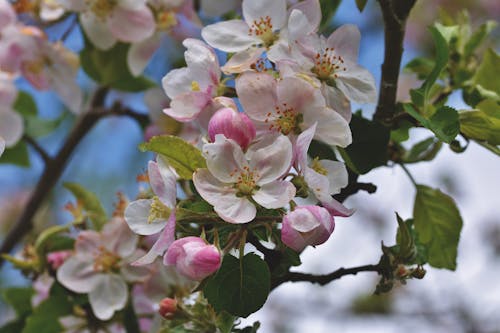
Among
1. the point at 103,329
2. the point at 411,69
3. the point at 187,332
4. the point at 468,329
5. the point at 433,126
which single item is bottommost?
the point at 468,329

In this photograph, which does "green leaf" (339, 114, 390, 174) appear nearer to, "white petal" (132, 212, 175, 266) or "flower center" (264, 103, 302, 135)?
"flower center" (264, 103, 302, 135)

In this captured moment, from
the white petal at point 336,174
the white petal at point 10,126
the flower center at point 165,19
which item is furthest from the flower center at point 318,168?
the white petal at point 10,126

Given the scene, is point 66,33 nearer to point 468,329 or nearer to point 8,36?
point 8,36

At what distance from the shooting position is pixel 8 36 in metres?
1.17

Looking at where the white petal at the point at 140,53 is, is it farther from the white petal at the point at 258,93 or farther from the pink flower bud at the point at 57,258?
the white petal at the point at 258,93

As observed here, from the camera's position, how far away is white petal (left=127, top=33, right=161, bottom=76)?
118cm

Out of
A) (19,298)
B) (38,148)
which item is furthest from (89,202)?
(38,148)

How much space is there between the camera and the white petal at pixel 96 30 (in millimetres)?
1162

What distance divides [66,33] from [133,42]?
16 cm

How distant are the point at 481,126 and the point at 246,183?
0.28 m

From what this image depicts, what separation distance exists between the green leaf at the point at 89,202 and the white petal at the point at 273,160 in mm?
432

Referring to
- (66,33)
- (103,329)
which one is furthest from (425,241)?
(66,33)

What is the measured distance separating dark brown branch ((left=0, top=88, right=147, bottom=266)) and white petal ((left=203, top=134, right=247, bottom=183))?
2.35 ft

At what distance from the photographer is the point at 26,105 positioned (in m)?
1.42
